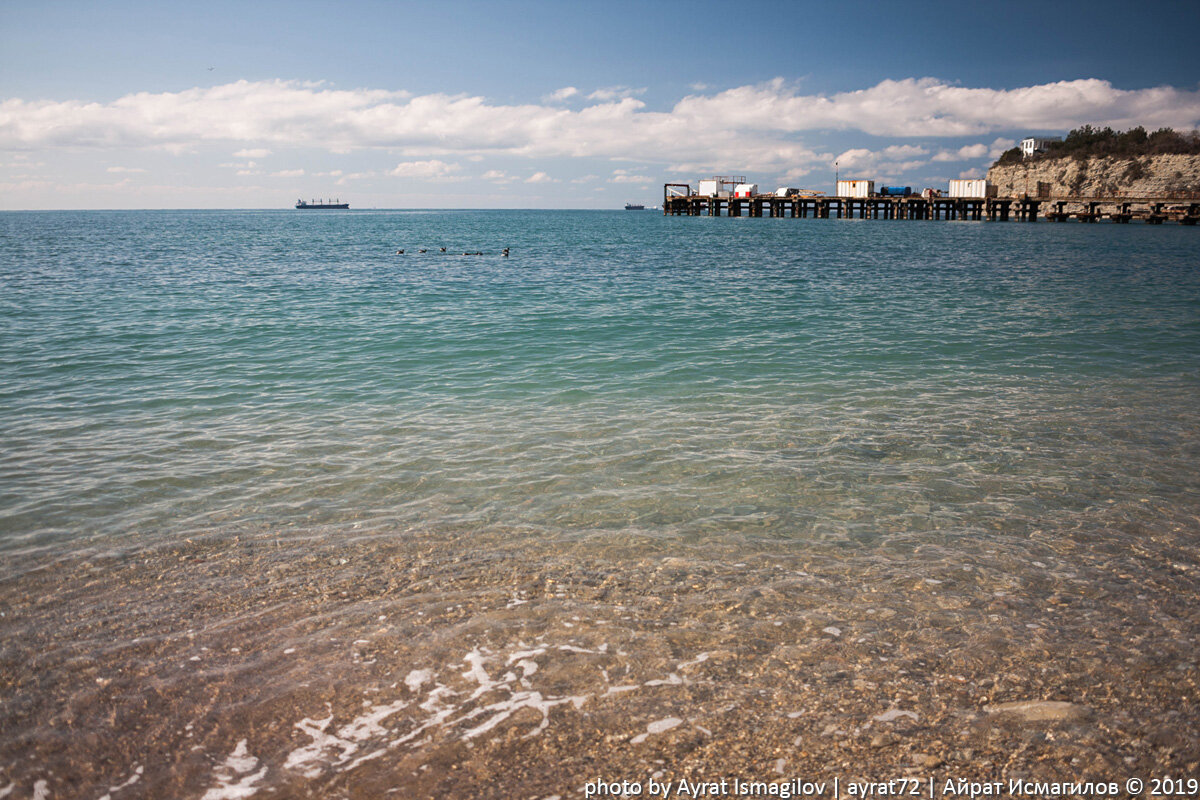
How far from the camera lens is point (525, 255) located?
43.3 metres

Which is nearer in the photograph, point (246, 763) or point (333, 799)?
point (333, 799)

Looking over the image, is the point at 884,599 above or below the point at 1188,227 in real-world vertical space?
below

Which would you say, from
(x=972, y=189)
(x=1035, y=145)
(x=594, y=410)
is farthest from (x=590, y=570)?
(x=1035, y=145)

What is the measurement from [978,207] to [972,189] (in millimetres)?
4280

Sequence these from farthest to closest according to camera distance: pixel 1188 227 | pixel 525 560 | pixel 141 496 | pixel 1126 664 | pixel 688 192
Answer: pixel 688 192
pixel 1188 227
pixel 141 496
pixel 525 560
pixel 1126 664

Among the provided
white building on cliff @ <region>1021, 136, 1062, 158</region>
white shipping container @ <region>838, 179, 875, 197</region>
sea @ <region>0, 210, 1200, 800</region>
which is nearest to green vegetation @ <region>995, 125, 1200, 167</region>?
white building on cliff @ <region>1021, 136, 1062, 158</region>

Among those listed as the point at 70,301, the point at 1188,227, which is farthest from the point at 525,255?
the point at 1188,227

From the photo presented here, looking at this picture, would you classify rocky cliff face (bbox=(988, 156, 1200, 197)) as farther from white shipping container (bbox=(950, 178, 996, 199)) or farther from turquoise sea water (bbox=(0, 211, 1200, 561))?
turquoise sea water (bbox=(0, 211, 1200, 561))

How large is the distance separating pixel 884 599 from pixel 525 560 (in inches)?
113

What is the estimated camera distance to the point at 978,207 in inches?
3903

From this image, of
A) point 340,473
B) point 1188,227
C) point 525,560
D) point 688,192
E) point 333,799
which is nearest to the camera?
point 333,799

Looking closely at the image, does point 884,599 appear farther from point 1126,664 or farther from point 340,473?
point 340,473

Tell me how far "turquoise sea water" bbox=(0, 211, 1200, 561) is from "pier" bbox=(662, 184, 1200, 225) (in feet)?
214

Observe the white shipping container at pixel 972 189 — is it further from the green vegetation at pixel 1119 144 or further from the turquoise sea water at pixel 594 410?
the turquoise sea water at pixel 594 410
